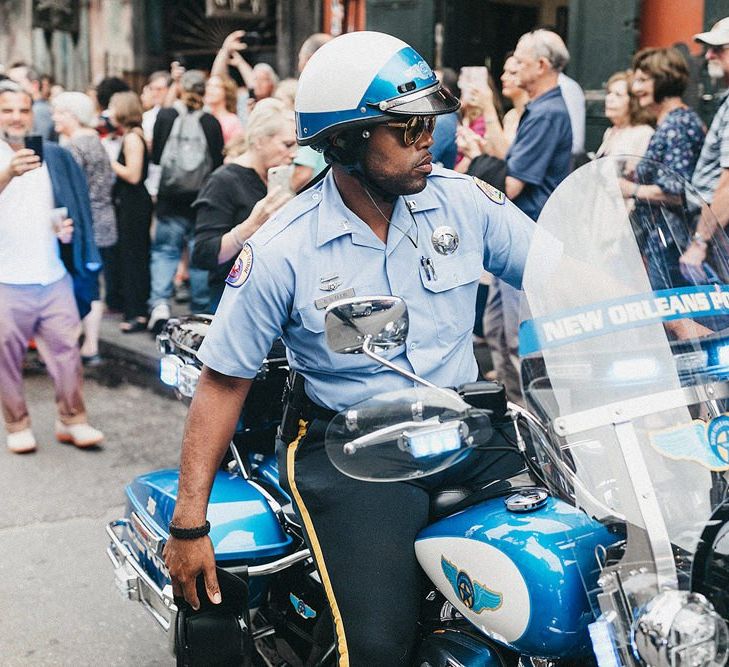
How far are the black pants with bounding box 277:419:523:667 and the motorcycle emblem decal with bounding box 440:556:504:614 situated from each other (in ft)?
0.53

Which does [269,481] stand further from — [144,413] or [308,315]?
[144,413]

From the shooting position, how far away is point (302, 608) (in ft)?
9.40

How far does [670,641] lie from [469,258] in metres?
1.13

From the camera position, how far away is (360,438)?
1.89 m

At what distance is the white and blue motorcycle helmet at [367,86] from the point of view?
A: 91.2 inches

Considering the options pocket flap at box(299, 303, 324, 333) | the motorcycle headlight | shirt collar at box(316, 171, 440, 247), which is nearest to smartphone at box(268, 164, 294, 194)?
the motorcycle headlight

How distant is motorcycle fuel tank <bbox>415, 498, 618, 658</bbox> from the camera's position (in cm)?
198

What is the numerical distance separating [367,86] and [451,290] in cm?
52

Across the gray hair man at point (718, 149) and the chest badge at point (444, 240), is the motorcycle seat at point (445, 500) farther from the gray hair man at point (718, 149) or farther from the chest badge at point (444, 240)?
the gray hair man at point (718, 149)

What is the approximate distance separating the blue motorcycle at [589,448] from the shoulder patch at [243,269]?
0.49m

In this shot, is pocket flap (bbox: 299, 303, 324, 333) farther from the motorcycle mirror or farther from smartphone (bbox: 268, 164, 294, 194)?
smartphone (bbox: 268, 164, 294, 194)

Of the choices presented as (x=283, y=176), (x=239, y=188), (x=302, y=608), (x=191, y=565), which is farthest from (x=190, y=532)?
(x=239, y=188)

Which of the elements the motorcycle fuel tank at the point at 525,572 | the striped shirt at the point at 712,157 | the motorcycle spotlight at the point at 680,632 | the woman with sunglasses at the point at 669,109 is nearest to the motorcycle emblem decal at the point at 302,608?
the motorcycle fuel tank at the point at 525,572

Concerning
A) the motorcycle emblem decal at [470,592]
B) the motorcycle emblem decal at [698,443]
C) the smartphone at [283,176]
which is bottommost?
the motorcycle emblem decal at [470,592]
